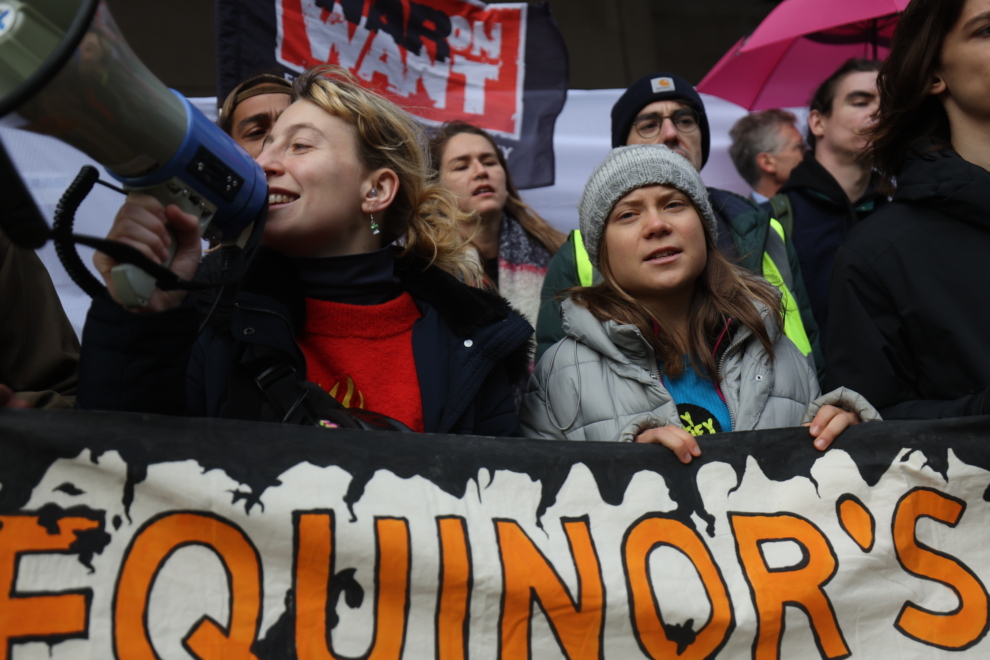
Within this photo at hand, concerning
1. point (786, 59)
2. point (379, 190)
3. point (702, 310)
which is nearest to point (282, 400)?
point (379, 190)

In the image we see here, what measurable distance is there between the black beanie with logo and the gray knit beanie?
0.82 meters

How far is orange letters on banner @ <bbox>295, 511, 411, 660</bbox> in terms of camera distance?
1.46 meters

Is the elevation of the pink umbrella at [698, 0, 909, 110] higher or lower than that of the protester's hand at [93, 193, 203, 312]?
higher

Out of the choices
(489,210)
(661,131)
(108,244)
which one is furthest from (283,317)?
(661,131)

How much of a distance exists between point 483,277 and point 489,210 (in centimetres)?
51

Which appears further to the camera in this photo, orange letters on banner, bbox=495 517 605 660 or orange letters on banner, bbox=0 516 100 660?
orange letters on banner, bbox=495 517 605 660

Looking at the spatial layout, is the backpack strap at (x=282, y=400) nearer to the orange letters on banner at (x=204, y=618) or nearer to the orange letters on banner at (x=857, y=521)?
the orange letters on banner at (x=204, y=618)

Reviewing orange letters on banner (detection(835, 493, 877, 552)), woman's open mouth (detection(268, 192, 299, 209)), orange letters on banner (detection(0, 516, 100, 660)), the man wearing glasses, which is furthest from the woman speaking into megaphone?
orange letters on banner (detection(835, 493, 877, 552))

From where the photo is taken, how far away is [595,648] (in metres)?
1.55

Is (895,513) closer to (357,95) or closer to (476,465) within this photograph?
(476,465)

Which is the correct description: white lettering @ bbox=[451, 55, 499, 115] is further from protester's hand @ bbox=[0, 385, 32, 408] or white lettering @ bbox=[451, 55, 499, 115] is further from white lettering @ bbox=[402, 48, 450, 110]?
protester's hand @ bbox=[0, 385, 32, 408]

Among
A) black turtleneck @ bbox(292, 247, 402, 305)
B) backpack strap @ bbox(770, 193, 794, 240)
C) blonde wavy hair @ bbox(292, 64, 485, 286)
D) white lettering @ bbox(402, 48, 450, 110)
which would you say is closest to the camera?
black turtleneck @ bbox(292, 247, 402, 305)

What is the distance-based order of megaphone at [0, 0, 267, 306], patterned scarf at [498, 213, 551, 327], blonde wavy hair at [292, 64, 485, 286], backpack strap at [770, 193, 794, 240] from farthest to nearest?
backpack strap at [770, 193, 794, 240]
patterned scarf at [498, 213, 551, 327]
blonde wavy hair at [292, 64, 485, 286]
megaphone at [0, 0, 267, 306]

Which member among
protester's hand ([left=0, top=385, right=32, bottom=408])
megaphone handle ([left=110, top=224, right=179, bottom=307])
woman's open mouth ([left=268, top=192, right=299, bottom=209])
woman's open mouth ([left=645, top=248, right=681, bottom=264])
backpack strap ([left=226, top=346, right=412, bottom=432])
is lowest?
protester's hand ([left=0, top=385, right=32, bottom=408])
